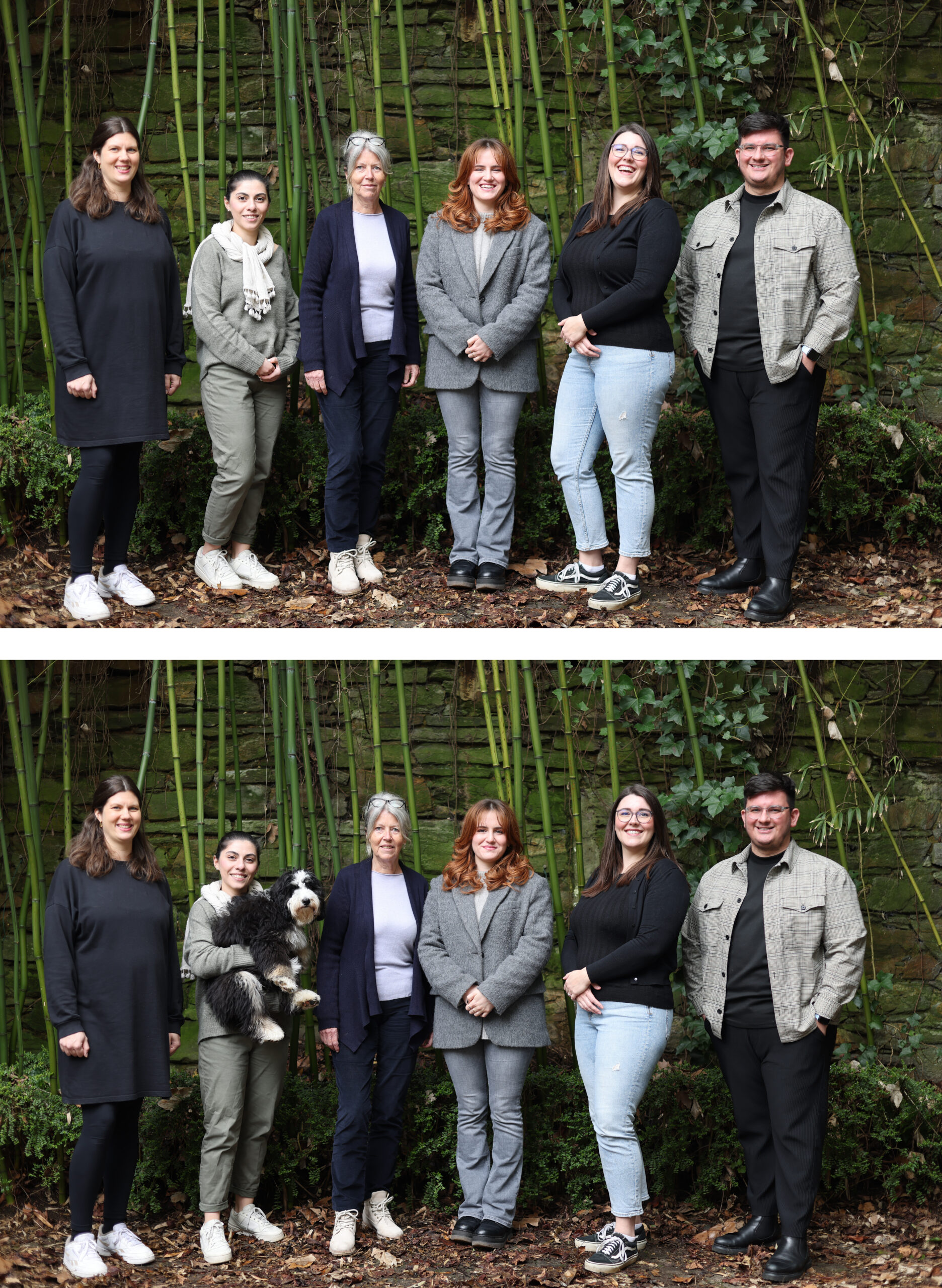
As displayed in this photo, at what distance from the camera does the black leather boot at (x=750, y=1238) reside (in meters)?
3.63

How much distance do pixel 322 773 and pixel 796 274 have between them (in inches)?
86.0

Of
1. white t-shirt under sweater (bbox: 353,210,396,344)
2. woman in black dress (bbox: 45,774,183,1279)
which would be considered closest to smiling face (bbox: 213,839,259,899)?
woman in black dress (bbox: 45,774,183,1279)

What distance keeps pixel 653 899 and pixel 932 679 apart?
166 cm

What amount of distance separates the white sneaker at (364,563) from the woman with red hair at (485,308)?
38 centimetres

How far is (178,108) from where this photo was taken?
4.57 m

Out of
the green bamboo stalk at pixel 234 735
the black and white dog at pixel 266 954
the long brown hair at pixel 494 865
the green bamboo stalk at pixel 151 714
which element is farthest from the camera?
the green bamboo stalk at pixel 234 735

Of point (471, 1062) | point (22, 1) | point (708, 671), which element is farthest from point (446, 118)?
point (471, 1062)

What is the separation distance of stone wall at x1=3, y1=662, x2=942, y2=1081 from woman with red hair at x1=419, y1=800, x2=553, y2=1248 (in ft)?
2.88

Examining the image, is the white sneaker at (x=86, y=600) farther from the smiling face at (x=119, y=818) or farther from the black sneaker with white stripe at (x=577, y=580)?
the black sneaker with white stripe at (x=577, y=580)

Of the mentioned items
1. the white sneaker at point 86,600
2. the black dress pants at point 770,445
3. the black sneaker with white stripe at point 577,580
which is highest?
the black dress pants at point 770,445

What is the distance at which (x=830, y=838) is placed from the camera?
4551mm

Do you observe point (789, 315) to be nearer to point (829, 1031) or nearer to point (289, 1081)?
point (829, 1031)

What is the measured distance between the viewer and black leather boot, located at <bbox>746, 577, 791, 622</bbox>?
13.0 ft

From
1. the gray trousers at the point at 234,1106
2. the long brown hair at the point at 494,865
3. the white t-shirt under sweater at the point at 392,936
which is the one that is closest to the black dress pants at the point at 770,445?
the long brown hair at the point at 494,865
